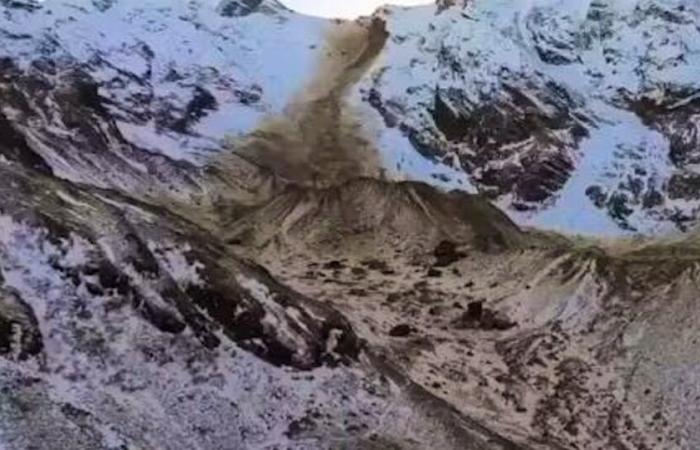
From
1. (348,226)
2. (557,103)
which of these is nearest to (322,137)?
(348,226)

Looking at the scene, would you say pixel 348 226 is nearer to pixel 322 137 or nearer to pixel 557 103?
pixel 322 137

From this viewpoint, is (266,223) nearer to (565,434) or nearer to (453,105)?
(453,105)

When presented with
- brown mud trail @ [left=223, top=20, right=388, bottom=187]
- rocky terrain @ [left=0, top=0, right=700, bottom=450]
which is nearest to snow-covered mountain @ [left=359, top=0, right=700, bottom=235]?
rocky terrain @ [left=0, top=0, right=700, bottom=450]

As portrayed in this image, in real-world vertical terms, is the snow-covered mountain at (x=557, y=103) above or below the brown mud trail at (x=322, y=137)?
above

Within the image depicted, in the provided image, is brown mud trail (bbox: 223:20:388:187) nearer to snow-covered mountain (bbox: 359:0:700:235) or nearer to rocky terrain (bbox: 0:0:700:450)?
rocky terrain (bbox: 0:0:700:450)

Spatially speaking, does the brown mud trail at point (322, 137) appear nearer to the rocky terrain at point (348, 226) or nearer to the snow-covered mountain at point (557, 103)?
the rocky terrain at point (348, 226)

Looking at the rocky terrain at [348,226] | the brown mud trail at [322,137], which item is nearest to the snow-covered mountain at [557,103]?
the rocky terrain at [348,226]

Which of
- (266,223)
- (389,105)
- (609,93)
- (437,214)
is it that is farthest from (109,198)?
(609,93)
